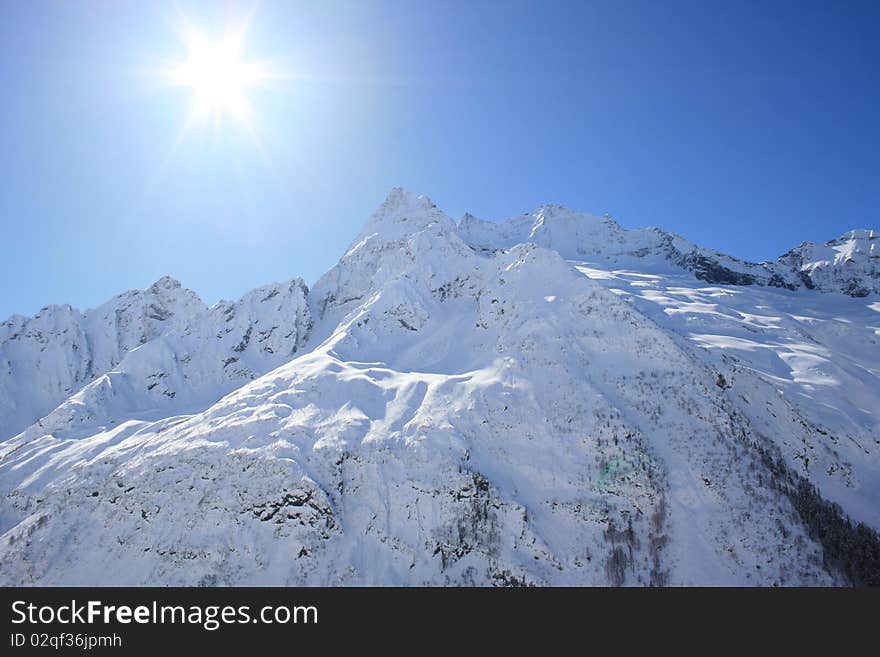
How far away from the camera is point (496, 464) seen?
104ft

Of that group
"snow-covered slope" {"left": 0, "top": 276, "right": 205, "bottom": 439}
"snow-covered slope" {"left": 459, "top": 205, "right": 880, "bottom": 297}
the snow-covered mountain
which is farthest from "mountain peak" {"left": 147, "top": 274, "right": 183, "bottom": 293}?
"snow-covered slope" {"left": 459, "top": 205, "right": 880, "bottom": 297}

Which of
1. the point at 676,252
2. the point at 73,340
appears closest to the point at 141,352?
the point at 73,340

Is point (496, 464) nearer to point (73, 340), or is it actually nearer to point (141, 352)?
point (141, 352)

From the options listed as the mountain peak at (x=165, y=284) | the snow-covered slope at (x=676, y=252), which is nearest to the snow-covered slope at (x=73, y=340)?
the mountain peak at (x=165, y=284)

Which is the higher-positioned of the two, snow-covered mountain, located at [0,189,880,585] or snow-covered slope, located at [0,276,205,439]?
snow-covered slope, located at [0,276,205,439]

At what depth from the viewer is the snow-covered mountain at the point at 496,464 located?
26375 millimetres

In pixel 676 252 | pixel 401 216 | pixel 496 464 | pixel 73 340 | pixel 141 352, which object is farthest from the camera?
pixel 676 252

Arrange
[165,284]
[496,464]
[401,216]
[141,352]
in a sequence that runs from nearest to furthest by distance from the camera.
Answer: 1. [496,464]
2. [141,352]
3. [401,216]
4. [165,284]

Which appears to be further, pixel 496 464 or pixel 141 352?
pixel 141 352

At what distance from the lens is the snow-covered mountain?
26.4 metres

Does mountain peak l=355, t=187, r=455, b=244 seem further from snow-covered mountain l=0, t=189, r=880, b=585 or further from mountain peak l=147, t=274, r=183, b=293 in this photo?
mountain peak l=147, t=274, r=183, b=293

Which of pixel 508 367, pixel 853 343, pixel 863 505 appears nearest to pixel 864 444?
pixel 863 505

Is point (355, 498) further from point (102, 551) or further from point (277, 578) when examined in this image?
point (102, 551)

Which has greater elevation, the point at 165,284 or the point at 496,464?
the point at 165,284
